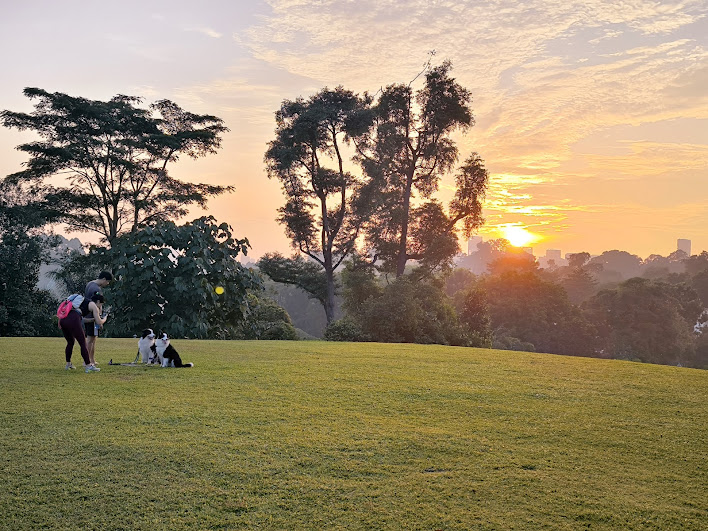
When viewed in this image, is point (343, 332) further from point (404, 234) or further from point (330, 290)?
point (330, 290)

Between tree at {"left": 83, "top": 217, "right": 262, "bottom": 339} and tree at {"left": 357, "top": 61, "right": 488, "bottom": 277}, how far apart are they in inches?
718

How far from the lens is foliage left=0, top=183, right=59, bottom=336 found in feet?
72.0

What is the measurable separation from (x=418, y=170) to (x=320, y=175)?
631cm

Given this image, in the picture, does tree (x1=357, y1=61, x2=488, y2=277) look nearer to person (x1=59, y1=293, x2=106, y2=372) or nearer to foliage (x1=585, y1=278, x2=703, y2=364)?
foliage (x1=585, y1=278, x2=703, y2=364)

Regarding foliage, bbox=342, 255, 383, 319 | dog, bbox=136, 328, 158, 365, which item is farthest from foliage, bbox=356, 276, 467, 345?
dog, bbox=136, 328, 158, 365

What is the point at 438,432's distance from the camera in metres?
5.43

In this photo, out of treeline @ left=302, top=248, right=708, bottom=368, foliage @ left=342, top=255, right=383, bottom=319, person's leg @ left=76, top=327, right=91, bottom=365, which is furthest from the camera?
treeline @ left=302, top=248, right=708, bottom=368

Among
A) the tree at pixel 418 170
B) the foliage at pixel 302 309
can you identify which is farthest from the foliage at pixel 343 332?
the foliage at pixel 302 309

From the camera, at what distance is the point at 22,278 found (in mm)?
23312

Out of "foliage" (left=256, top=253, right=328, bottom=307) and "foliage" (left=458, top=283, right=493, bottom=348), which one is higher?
"foliage" (left=256, top=253, right=328, bottom=307)

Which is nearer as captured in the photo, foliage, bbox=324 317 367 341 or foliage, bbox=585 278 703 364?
foliage, bbox=324 317 367 341

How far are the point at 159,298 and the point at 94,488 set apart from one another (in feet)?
43.2

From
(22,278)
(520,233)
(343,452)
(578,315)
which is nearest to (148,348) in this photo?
(343,452)

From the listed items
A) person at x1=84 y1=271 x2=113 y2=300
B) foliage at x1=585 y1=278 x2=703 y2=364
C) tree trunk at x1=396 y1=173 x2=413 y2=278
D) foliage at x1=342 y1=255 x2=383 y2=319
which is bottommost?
foliage at x1=585 y1=278 x2=703 y2=364
